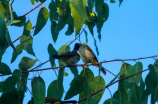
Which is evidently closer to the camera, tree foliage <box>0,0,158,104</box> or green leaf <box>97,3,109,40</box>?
tree foliage <box>0,0,158,104</box>

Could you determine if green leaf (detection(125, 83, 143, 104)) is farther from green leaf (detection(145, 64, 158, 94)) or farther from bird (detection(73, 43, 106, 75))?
bird (detection(73, 43, 106, 75))

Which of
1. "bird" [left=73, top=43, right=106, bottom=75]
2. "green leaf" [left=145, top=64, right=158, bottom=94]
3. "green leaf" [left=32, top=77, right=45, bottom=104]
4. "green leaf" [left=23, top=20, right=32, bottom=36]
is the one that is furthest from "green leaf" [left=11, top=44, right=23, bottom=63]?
"bird" [left=73, top=43, right=106, bottom=75]

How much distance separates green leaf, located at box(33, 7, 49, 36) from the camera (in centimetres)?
215

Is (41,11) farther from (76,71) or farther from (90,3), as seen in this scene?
(76,71)

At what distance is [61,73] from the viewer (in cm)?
207

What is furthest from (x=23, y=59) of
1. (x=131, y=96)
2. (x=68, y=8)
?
(x=131, y=96)

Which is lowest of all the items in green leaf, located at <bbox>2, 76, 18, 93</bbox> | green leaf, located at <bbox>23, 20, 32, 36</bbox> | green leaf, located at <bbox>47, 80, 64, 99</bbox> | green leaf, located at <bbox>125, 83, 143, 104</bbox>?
green leaf, located at <bbox>125, 83, 143, 104</bbox>

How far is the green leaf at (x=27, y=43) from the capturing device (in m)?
2.03

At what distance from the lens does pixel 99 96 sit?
1944 millimetres

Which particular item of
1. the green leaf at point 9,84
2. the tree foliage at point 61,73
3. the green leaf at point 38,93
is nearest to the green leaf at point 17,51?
the tree foliage at point 61,73

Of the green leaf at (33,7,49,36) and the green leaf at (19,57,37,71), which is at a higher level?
the green leaf at (33,7,49,36)

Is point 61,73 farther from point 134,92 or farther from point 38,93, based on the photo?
point 134,92

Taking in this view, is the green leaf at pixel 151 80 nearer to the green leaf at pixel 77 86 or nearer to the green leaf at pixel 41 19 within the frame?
the green leaf at pixel 77 86

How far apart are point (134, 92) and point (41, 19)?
3.08ft
